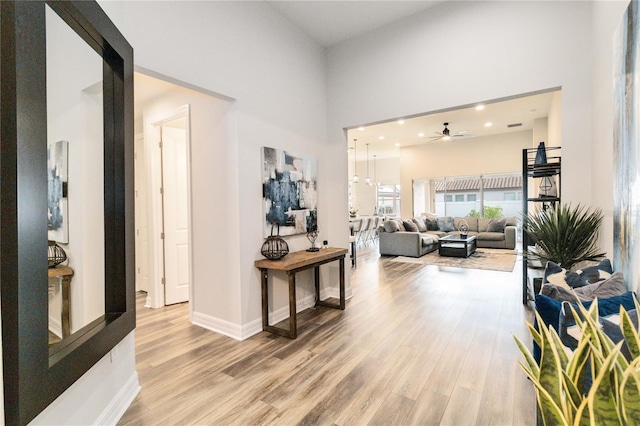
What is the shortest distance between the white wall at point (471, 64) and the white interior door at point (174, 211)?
2205mm

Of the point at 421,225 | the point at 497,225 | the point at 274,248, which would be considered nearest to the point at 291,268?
the point at 274,248

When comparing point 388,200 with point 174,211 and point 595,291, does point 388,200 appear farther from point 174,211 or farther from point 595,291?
point 595,291

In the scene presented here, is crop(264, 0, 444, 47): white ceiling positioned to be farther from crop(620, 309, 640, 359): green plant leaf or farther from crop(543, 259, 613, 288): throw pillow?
crop(620, 309, 640, 359): green plant leaf

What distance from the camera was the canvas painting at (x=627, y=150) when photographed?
4.92 ft

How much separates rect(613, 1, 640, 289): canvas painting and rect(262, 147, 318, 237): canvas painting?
9.23 ft

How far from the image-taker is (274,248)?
3213 millimetres

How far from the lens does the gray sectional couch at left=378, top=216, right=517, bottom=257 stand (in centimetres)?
745

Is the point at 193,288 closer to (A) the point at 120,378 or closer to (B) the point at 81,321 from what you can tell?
(A) the point at 120,378

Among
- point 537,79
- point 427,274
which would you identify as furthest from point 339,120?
point 427,274

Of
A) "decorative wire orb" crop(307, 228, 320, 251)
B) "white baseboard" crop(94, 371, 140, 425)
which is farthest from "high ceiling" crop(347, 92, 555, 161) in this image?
"white baseboard" crop(94, 371, 140, 425)

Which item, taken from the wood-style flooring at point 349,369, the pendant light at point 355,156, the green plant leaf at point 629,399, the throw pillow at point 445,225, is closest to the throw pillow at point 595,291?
the wood-style flooring at point 349,369

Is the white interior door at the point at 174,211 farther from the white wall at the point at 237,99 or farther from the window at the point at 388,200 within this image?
the window at the point at 388,200

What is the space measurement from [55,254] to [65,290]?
8.3 inches

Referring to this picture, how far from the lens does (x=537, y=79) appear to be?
2.92 metres
